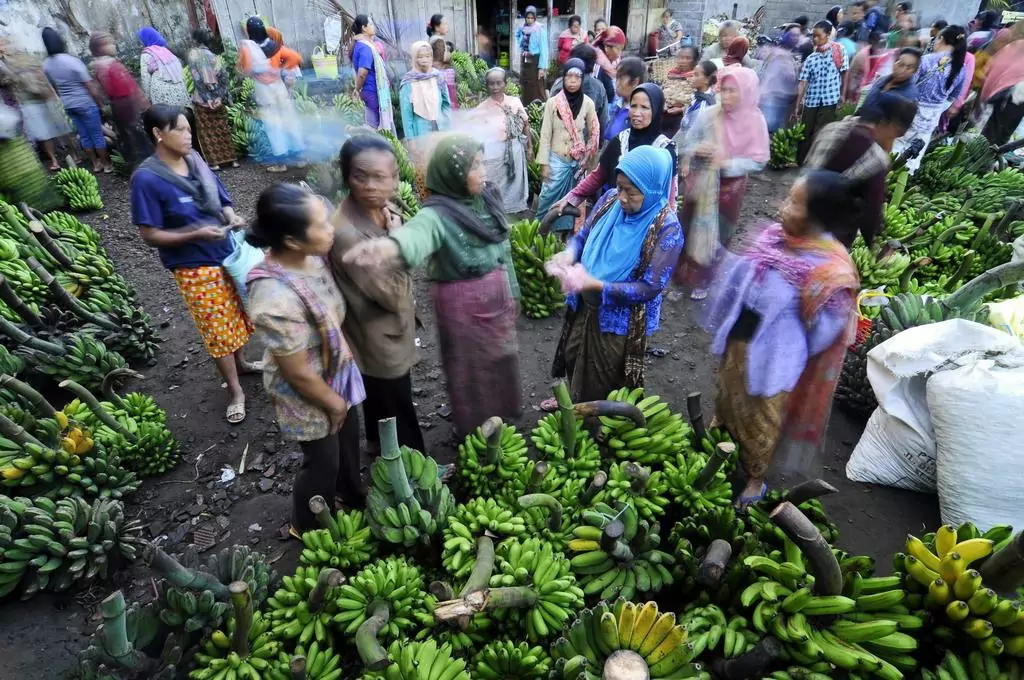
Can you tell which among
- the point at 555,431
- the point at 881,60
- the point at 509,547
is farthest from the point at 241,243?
the point at 881,60

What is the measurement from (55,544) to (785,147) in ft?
30.8

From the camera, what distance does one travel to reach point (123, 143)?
785cm

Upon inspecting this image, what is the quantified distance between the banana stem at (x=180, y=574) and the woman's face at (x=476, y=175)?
1755mm

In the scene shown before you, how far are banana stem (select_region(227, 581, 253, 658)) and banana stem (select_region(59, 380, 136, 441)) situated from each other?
1.84 m

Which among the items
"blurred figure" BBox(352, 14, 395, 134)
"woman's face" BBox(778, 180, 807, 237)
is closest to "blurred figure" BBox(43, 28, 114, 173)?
"blurred figure" BBox(352, 14, 395, 134)

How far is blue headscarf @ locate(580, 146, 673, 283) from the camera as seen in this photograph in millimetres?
2670

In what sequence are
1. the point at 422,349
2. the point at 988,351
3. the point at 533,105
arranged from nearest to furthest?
1. the point at 988,351
2. the point at 422,349
3. the point at 533,105

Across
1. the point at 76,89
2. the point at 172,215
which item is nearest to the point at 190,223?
the point at 172,215

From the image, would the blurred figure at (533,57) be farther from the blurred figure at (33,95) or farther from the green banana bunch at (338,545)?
the green banana bunch at (338,545)

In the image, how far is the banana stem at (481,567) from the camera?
2008mm

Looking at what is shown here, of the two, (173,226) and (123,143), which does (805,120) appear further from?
(123,143)

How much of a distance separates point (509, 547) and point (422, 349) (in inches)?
110

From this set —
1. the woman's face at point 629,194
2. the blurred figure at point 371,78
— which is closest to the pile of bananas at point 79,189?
the blurred figure at point 371,78

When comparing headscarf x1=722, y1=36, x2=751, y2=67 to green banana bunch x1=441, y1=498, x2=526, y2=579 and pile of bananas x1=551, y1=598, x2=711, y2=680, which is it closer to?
green banana bunch x1=441, y1=498, x2=526, y2=579
